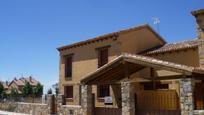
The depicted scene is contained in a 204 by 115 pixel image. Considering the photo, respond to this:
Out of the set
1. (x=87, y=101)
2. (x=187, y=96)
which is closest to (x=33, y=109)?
(x=87, y=101)

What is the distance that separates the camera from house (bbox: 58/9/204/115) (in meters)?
14.1

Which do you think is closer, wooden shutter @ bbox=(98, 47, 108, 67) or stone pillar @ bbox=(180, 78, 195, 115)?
stone pillar @ bbox=(180, 78, 195, 115)

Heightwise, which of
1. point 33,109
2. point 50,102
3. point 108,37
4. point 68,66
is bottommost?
point 33,109

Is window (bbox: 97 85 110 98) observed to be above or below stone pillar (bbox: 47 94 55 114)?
above

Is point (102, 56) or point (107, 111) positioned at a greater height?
point (102, 56)

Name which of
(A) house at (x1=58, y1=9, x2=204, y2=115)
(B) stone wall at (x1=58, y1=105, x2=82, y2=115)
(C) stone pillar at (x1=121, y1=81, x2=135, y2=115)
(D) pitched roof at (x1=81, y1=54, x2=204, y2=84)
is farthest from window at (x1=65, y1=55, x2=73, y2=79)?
(C) stone pillar at (x1=121, y1=81, x2=135, y2=115)

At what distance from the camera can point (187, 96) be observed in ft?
43.5

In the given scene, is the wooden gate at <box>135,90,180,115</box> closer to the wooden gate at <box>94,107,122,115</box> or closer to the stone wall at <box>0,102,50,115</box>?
the wooden gate at <box>94,107,122,115</box>

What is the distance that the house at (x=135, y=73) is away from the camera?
14.1m

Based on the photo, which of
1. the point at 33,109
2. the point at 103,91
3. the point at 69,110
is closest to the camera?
the point at 69,110

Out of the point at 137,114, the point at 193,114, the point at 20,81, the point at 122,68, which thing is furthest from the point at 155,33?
the point at 20,81

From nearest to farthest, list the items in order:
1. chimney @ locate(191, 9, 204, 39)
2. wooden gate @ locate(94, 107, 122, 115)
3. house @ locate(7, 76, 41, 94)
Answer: wooden gate @ locate(94, 107, 122, 115)
chimney @ locate(191, 9, 204, 39)
house @ locate(7, 76, 41, 94)

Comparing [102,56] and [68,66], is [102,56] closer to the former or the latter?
[102,56]

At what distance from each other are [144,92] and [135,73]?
422cm
